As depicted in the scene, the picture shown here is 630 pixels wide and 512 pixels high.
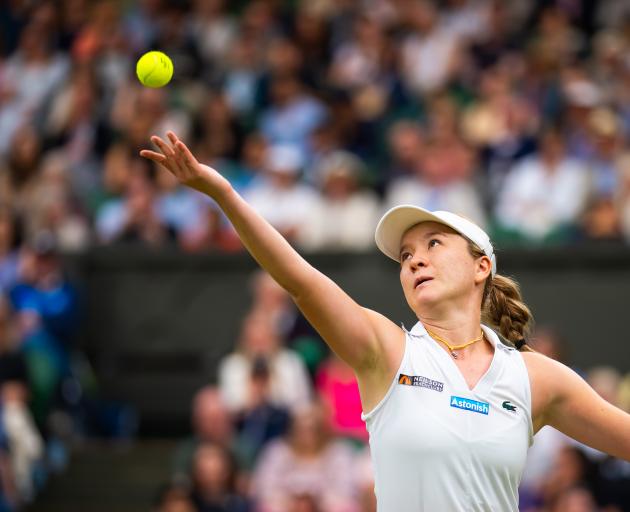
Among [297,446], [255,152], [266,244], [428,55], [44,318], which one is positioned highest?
[428,55]

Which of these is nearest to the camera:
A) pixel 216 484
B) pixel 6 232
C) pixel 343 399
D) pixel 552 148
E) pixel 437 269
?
pixel 437 269

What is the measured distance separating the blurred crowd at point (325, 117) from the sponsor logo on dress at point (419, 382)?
6374 mm

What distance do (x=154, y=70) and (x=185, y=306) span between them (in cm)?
763

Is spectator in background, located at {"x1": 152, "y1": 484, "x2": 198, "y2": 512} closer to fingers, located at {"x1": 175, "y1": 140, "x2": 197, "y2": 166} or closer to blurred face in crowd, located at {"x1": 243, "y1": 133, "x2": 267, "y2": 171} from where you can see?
blurred face in crowd, located at {"x1": 243, "y1": 133, "x2": 267, "y2": 171}

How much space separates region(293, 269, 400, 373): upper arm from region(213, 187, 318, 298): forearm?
4cm

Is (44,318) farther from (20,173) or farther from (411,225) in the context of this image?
(411,225)

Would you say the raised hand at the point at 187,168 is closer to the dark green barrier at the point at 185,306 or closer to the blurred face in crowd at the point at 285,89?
the dark green barrier at the point at 185,306

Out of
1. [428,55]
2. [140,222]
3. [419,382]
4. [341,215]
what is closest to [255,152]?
[140,222]

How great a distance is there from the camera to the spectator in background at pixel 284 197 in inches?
424

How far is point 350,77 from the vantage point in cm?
1259

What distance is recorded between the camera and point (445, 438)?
12.0 feet

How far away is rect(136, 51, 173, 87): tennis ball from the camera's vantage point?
3717 millimetres

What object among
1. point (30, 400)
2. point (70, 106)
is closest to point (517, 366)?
point (30, 400)

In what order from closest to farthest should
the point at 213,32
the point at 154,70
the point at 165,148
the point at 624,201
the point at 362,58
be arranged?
the point at 165,148, the point at 154,70, the point at 624,201, the point at 362,58, the point at 213,32
